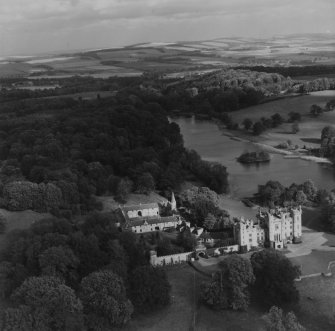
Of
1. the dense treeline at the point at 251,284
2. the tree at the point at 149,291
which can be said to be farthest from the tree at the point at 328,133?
the tree at the point at 149,291

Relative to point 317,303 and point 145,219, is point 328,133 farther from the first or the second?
point 317,303

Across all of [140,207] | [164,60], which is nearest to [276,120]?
[140,207]

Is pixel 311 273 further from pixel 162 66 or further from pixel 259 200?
pixel 162 66

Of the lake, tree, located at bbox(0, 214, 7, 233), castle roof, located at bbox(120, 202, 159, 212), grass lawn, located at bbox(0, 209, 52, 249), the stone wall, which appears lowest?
the lake

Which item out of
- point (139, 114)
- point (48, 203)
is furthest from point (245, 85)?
point (48, 203)

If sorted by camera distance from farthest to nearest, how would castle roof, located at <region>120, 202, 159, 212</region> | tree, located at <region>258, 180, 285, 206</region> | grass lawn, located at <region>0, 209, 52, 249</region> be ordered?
tree, located at <region>258, 180, 285, 206</region>, castle roof, located at <region>120, 202, 159, 212</region>, grass lawn, located at <region>0, 209, 52, 249</region>

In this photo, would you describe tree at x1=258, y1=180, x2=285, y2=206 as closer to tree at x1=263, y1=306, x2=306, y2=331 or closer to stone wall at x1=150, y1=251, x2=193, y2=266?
stone wall at x1=150, y1=251, x2=193, y2=266

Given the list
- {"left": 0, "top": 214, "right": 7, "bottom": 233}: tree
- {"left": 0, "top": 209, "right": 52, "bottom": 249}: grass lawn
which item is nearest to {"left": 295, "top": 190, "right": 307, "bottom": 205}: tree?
{"left": 0, "top": 209, "right": 52, "bottom": 249}: grass lawn
